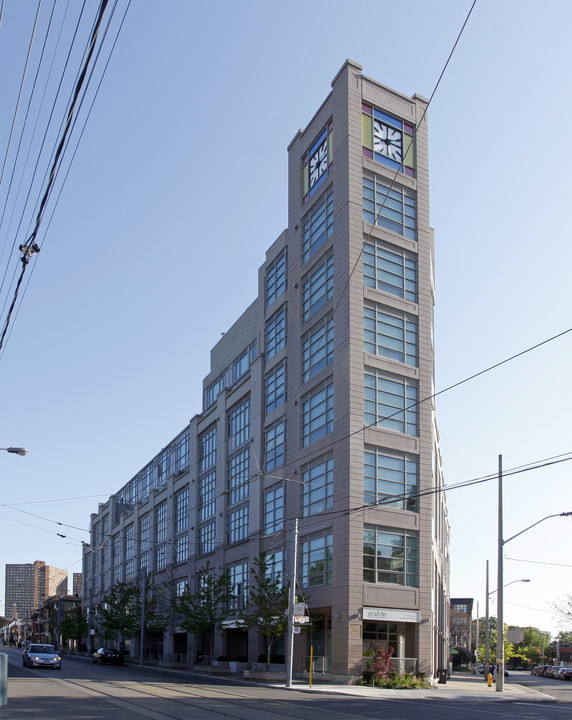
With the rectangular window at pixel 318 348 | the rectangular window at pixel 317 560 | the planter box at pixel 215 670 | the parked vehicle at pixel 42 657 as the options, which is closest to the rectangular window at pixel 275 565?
the rectangular window at pixel 317 560

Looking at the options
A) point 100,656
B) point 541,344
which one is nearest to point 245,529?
point 100,656

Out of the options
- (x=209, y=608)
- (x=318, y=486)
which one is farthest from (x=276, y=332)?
(x=209, y=608)

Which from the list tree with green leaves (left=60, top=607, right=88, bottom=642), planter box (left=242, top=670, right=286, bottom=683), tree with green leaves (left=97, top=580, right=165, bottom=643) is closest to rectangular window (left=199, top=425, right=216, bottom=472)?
tree with green leaves (left=97, top=580, right=165, bottom=643)

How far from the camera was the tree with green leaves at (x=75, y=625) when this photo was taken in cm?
10650

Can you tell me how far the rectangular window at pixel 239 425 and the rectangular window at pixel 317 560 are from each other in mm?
14755

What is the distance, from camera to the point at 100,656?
62969mm

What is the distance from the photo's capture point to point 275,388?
5572cm

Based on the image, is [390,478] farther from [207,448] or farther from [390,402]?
[207,448]

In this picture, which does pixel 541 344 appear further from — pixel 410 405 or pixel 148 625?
pixel 148 625

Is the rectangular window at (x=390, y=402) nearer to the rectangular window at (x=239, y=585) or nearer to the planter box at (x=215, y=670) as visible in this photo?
the rectangular window at (x=239, y=585)

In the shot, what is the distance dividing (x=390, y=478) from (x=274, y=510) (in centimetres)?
1151

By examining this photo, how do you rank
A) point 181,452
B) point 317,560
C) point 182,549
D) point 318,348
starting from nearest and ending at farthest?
point 317,560
point 318,348
point 182,549
point 181,452

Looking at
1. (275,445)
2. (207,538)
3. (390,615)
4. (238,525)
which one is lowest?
(390,615)

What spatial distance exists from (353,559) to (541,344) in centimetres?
2290
